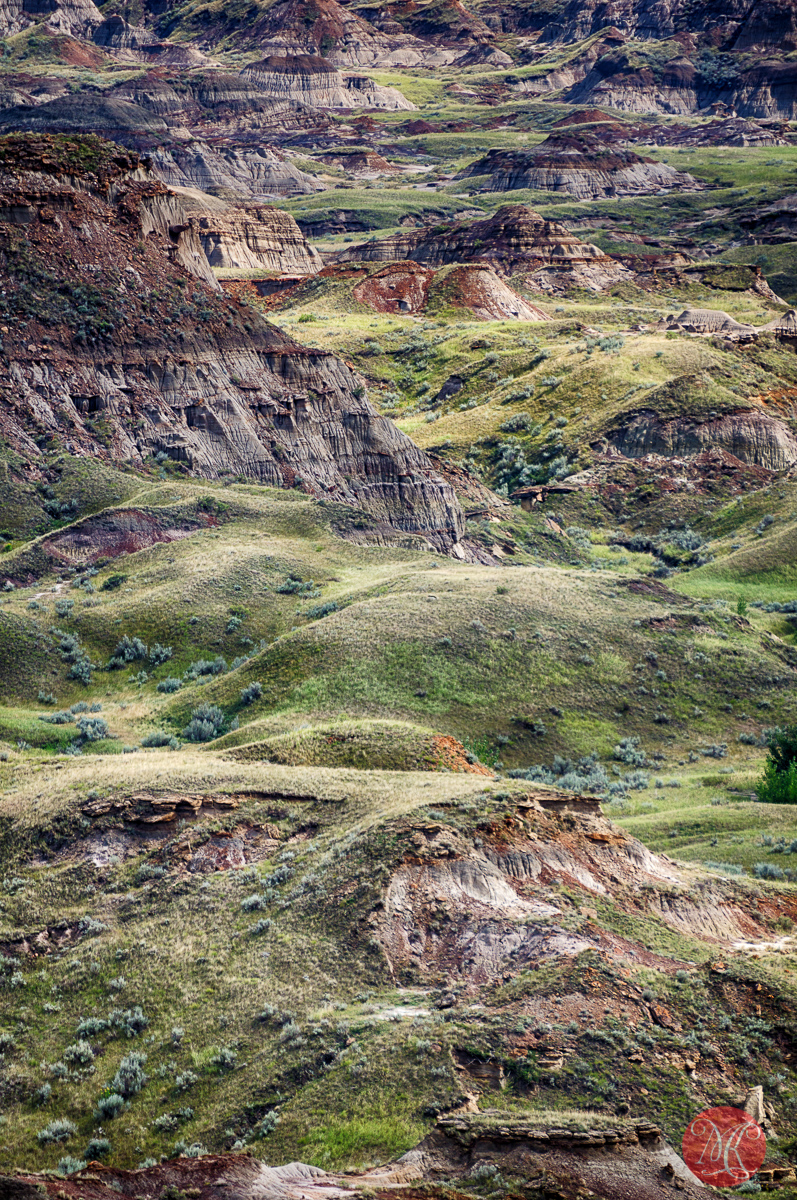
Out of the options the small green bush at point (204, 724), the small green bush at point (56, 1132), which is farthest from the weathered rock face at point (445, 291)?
the small green bush at point (56, 1132)

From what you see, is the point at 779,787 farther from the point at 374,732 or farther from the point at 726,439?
the point at 726,439

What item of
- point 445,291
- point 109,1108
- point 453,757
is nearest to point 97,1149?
point 109,1108

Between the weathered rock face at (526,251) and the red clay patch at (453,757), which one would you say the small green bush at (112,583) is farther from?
the weathered rock face at (526,251)

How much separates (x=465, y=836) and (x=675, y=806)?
1479 cm

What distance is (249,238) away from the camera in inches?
5620

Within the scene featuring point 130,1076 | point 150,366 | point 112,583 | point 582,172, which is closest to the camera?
point 130,1076

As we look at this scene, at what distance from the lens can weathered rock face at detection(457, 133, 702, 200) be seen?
184 meters

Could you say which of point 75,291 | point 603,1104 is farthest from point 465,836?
point 75,291

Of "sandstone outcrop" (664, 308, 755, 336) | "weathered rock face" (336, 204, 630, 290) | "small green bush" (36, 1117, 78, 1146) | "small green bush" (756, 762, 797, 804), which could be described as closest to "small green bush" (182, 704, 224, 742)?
"small green bush" (756, 762, 797, 804)

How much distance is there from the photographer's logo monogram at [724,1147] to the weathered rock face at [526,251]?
111m

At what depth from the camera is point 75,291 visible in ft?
211

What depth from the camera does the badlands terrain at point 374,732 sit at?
18.6 m

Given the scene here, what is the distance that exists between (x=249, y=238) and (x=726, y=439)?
8086 cm

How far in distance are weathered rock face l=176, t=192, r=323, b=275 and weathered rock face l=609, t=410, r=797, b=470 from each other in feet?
237
